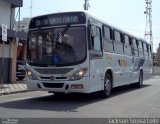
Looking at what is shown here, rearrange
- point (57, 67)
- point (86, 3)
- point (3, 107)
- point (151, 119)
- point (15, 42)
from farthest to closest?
point (86, 3) < point (15, 42) < point (57, 67) < point (3, 107) < point (151, 119)

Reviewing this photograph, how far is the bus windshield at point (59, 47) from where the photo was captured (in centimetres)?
1346

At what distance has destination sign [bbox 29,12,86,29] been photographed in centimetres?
1373

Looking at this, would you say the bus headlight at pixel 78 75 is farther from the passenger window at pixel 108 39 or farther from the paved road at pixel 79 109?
the passenger window at pixel 108 39

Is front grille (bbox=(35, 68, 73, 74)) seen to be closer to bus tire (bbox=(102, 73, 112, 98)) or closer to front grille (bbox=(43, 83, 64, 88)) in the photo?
front grille (bbox=(43, 83, 64, 88))

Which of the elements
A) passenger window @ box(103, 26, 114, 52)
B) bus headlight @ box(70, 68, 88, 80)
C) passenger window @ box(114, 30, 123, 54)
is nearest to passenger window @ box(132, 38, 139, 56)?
passenger window @ box(114, 30, 123, 54)

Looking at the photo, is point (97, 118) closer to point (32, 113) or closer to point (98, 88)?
point (32, 113)

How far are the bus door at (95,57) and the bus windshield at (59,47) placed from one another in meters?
0.48

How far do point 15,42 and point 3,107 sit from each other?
13.4 metres

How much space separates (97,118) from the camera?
10.1m

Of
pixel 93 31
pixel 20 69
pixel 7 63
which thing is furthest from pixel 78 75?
pixel 20 69

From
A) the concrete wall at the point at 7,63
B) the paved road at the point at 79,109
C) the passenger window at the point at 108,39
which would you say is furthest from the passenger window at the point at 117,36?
the concrete wall at the point at 7,63

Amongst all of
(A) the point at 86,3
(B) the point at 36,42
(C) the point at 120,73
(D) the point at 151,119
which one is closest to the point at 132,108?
(D) the point at 151,119

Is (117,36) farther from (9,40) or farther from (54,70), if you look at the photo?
(9,40)

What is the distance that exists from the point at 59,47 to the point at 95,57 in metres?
1.50
